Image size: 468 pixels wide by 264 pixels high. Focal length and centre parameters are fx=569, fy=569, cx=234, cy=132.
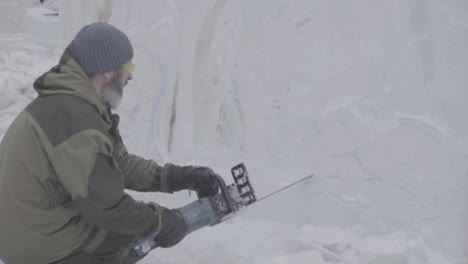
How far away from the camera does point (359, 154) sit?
2990 mm

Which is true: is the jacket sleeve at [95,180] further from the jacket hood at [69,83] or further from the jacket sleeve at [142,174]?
the jacket sleeve at [142,174]

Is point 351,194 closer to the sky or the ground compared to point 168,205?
closer to the sky

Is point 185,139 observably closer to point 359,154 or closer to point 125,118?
point 125,118

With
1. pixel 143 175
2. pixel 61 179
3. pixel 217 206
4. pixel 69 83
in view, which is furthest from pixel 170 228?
pixel 69 83

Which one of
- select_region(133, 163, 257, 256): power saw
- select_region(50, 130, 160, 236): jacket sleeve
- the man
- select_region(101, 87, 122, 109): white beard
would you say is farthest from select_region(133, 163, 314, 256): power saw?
select_region(101, 87, 122, 109): white beard

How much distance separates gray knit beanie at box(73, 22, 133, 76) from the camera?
2.17 meters

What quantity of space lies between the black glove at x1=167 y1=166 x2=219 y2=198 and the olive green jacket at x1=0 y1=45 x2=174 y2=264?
1.20 ft

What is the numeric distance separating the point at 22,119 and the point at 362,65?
1689 millimetres

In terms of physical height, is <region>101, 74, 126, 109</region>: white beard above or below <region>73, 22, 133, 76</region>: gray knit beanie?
Result: below

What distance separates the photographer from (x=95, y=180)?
2.04m

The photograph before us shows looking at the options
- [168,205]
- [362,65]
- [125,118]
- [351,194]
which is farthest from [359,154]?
[125,118]

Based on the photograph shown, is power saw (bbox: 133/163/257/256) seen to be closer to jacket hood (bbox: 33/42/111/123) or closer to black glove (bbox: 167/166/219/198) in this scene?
black glove (bbox: 167/166/219/198)

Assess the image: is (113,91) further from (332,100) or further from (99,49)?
(332,100)

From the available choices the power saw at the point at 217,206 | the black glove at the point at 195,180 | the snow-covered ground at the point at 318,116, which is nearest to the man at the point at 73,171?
the power saw at the point at 217,206
